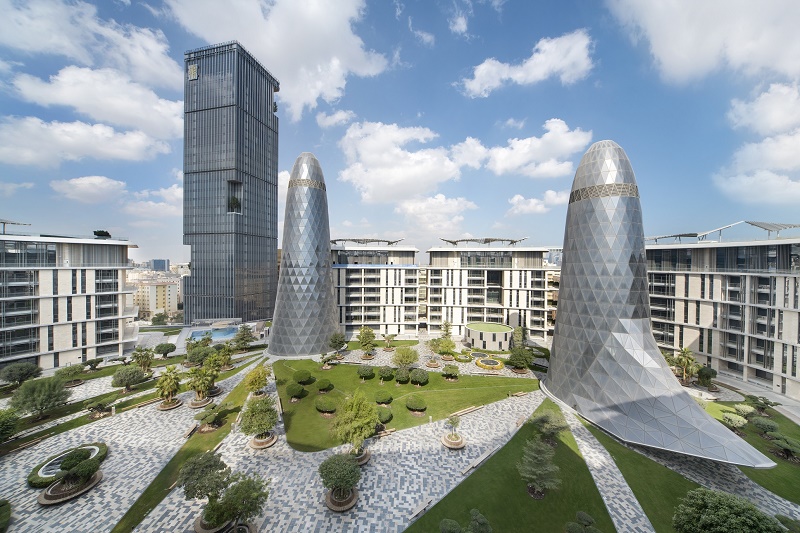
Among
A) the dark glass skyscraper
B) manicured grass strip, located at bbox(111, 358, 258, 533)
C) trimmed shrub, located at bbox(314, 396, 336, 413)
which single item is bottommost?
manicured grass strip, located at bbox(111, 358, 258, 533)

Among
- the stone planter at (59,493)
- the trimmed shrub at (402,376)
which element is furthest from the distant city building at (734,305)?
the stone planter at (59,493)

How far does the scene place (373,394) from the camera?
3666 centimetres

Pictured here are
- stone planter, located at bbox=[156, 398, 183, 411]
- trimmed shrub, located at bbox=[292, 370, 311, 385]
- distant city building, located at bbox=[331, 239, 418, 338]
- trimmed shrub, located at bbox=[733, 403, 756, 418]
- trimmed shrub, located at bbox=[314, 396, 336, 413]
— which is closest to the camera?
trimmed shrub, located at bbox=[733, 403, 756, 418]

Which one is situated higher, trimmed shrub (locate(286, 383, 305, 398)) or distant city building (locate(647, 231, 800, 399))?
distant city building (locate(647, 231, 800, 399))

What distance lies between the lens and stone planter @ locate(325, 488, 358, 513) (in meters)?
19.7

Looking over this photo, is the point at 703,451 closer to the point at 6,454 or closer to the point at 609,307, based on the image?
the point at 609,307

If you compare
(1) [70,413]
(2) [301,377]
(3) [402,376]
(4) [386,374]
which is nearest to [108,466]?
(1) [70,413]

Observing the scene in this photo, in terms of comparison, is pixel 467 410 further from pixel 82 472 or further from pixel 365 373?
pixel 82 472

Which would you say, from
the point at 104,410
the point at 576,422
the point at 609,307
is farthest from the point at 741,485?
the point at 104,410

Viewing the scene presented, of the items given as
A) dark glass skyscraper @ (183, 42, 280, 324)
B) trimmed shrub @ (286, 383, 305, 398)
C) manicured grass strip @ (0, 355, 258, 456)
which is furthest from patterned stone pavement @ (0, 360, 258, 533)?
dark glass skyscraper @ (183, 42, 280, 324)

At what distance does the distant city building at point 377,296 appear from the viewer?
6506 cm

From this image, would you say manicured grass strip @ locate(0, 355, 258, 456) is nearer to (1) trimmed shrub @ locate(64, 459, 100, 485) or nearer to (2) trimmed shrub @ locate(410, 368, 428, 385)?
(1) trimmed shrub @ locate(64, 459, 100, 485)

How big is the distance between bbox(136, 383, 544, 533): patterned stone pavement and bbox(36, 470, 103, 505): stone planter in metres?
6.66

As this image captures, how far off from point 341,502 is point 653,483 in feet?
79.5
